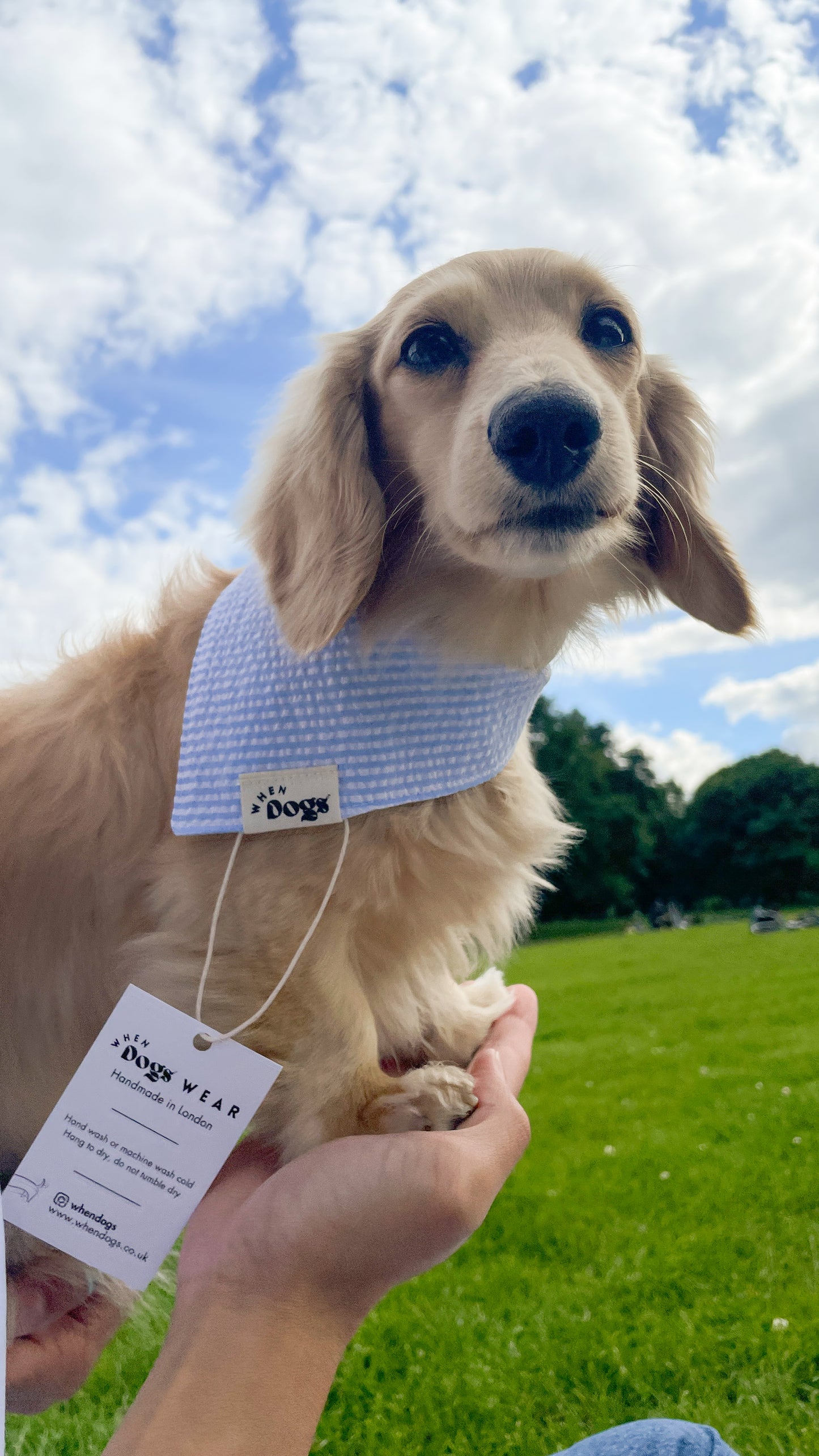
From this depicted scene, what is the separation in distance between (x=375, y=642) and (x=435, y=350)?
1.88 ft

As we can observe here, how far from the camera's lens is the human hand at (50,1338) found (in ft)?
6.53

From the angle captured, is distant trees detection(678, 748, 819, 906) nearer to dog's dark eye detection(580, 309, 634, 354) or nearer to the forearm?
dog's dark eye detection(580, 309, 634, 354)

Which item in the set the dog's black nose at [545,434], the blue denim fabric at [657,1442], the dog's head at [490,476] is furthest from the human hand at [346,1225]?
the dog's black nose at [545,434]

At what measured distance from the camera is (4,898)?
71.5 inches

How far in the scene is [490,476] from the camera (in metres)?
1.61

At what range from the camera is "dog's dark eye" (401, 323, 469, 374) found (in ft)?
5.92

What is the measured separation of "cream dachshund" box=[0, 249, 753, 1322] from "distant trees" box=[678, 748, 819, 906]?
120 ft

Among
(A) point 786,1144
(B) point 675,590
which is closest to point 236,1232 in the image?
(B) point 675,590

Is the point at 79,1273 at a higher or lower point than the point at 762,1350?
higher

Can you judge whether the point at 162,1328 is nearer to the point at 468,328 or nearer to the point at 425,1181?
the point at 425,1181

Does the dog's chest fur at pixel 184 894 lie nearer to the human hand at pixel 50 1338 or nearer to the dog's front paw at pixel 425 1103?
the dog's front paw at pixel 425 1103

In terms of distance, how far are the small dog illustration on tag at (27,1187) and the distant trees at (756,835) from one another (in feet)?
122

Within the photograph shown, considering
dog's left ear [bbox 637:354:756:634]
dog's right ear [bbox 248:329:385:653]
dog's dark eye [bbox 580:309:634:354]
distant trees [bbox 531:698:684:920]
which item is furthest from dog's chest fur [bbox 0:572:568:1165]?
distant trees [bbox 531:698:684:920]

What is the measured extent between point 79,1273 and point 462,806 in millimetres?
1312
